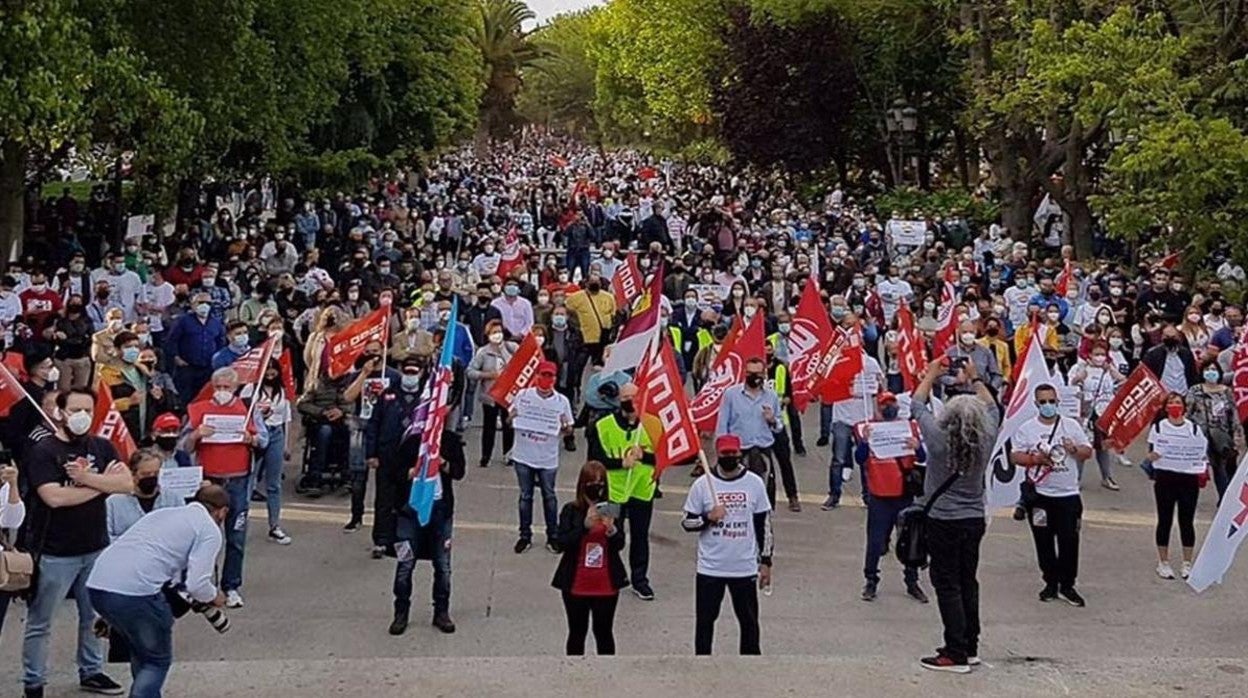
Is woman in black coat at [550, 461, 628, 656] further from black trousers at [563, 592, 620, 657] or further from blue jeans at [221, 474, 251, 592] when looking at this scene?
blue jeans at [221, 474, 251, 592]

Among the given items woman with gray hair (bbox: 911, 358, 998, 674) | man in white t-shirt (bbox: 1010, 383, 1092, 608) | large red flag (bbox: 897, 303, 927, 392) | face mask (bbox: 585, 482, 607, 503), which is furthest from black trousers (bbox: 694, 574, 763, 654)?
large red flag (bbox: 897, 303, 927, 392)

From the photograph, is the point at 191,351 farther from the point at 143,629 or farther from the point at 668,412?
the point at 143,629

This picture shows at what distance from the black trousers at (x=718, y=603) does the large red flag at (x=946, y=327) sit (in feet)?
25.0

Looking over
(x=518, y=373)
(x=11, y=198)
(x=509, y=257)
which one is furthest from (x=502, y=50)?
(x=518, y=373)

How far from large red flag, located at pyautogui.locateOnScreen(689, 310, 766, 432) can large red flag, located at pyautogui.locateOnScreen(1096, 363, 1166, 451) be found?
11.8 ft

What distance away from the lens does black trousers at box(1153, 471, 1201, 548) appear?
445 inches

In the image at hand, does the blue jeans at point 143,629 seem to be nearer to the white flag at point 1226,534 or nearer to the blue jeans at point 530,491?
the blue jeans at point 530,491

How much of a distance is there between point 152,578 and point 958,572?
4456 millimetres

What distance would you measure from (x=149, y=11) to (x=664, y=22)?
1588 inches

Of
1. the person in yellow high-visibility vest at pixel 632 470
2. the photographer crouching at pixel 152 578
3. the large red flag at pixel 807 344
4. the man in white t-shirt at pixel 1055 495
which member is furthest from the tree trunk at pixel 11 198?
the man in white t-shirt at pixel 1055 495

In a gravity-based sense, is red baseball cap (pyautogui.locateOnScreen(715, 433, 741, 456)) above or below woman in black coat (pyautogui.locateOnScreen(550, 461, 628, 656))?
above

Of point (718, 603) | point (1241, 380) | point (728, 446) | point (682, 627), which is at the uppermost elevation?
point (1241, 380)

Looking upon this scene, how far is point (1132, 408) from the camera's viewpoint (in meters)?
13.5

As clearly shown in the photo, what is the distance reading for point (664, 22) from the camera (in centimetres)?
5775
